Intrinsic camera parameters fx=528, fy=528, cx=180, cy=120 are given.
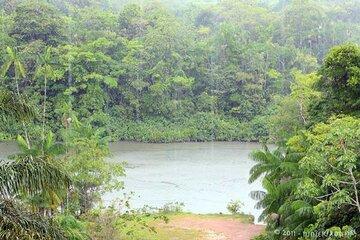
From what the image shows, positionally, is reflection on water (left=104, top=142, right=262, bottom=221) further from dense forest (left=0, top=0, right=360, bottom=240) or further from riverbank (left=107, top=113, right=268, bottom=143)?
riverbank (left=107, top=113, right=268, bottom=143)

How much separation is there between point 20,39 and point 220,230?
80.9 feet

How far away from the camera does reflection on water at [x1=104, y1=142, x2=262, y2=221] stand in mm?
20859

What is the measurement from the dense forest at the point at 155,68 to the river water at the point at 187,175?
11.3ft

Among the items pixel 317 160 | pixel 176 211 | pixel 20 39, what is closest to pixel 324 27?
pixel 20 39

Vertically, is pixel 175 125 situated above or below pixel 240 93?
below

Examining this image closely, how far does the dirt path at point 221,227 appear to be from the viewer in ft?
52.3

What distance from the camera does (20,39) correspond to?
36.0 m

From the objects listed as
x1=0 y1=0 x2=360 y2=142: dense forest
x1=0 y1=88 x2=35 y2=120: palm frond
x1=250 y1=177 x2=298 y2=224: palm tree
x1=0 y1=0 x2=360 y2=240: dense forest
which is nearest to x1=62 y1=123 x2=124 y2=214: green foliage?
x1=0 y1=0 x2=360 y2=240: dense forest

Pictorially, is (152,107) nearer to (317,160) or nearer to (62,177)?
(317,160)

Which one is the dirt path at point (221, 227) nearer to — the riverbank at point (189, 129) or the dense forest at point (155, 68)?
the dense forest at point (155, 68)

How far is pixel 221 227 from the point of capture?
55.5 ft

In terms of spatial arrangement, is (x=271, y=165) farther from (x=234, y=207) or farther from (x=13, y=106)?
(x=13, y=106)

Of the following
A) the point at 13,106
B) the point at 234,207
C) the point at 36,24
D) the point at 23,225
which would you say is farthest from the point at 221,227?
the point at 36,24

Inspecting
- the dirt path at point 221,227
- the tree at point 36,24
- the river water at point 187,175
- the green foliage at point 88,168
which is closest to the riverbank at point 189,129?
the river water at point 187,175
